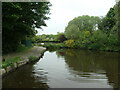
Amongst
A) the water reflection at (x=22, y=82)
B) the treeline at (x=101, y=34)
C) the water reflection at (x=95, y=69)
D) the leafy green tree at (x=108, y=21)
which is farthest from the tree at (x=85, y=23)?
the water reflection at (x=22, y=82)

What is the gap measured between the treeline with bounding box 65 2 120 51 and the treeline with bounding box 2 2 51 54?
11514mm

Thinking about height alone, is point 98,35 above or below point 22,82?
above

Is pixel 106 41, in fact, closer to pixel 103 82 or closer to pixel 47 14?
pixel 47 14

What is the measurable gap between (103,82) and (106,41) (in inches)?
1136

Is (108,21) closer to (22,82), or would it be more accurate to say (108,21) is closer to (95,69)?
(95,69)

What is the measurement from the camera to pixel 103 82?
10.4 meters

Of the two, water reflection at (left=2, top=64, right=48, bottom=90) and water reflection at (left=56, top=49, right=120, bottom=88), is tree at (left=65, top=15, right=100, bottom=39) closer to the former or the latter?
water reflection at (left=56, top=49, right=120, bottom=88)

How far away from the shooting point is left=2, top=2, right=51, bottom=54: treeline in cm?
1736

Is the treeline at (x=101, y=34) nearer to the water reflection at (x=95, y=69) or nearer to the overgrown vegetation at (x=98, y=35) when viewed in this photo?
the overgrown vegetation at (x=98, y=35)

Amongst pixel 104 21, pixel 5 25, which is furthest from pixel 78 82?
pixel 104 21

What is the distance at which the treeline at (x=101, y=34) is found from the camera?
31.6 metres

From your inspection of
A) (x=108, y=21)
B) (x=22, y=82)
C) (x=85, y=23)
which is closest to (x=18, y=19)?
(x=22, y=82)

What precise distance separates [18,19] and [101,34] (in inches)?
912

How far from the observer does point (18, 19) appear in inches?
786
